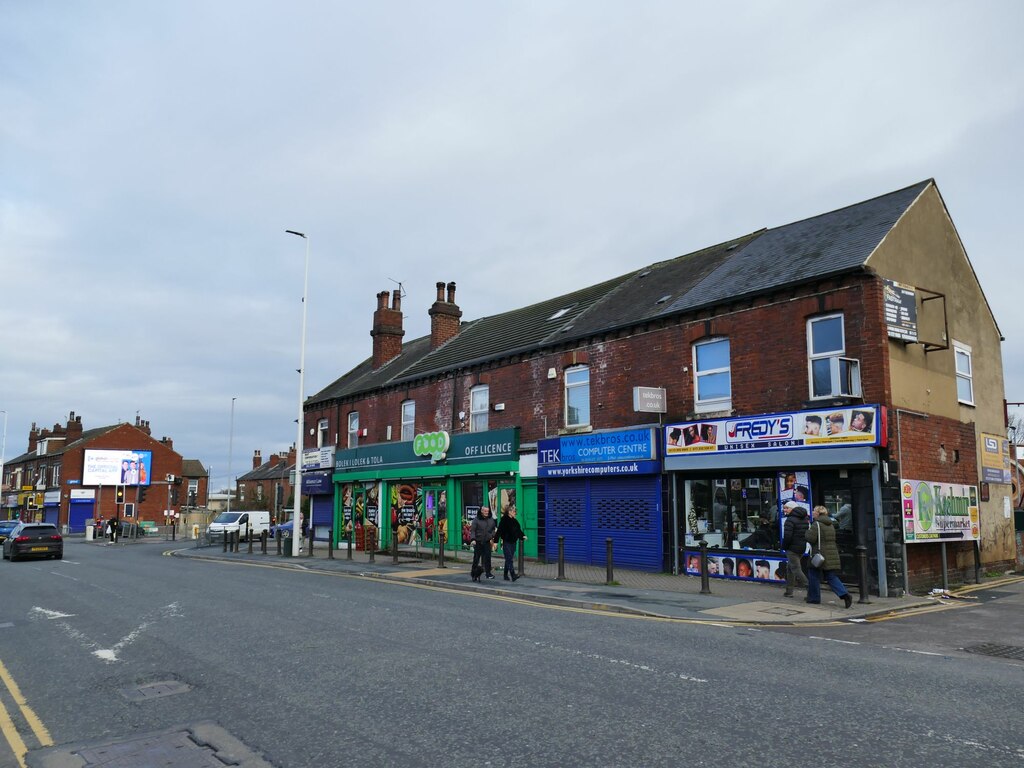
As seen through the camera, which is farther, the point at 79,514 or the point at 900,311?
the point at 79,514

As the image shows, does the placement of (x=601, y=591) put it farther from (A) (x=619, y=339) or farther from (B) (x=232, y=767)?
(B) (x=232, y=767)

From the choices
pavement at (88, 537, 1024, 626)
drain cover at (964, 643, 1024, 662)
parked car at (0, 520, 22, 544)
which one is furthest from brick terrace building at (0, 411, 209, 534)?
drain cover at (964, 643, 1024, 662)

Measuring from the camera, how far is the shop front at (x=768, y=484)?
47.5 ft

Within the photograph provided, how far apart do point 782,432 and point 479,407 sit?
1185 cm

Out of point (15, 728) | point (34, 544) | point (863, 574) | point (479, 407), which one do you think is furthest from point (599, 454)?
point (34, 544)

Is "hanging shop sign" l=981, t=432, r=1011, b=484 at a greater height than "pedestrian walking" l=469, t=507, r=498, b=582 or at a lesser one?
greater

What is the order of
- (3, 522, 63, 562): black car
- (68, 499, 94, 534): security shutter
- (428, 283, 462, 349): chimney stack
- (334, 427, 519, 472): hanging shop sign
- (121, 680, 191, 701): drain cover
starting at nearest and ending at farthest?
(121, 680, 191, 701): drain cover, (334, 427, 519, 472): hanging shop sign, (3, 522, 63, 562): black car, (428, 283, 462, 349): chimney stack, (68, 499, 94, 534): security shutter

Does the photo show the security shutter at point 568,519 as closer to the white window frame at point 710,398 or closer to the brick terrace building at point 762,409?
the brick terrace building at point 762,409

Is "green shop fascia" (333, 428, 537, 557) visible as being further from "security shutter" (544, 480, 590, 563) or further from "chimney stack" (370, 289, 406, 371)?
"chimney stack" (370, 289, 406, 371)

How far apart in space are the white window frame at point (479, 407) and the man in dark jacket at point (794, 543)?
12.6m

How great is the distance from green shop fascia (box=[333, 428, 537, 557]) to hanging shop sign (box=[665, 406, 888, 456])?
6167 mm

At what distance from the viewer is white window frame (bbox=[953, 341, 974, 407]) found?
18.1m

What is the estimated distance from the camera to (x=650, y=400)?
18047 millimetres

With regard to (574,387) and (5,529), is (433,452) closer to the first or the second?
(574,387)
